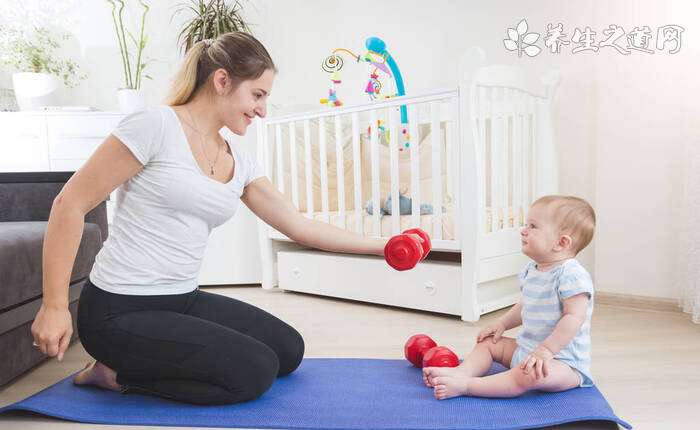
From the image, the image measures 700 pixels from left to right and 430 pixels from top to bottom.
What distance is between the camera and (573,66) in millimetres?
2656

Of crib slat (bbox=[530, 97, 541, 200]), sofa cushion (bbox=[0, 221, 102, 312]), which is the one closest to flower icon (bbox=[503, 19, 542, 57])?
crib slat (bbox=[530, 97, 541, 200])

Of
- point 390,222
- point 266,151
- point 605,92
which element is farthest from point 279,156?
point 605,92

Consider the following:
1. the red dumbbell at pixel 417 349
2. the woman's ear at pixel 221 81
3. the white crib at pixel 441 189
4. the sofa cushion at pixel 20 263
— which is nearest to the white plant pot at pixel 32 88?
the white crib at pixel 441 189

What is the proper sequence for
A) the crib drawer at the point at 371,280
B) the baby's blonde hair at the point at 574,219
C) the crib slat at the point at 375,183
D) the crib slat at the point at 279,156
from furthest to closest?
the crib slat at the point at 279,156 → the crib slat at the point at 375,183 → the crib drawer at the point at 371,280 → the baby's blonde hair at the point at 574,219

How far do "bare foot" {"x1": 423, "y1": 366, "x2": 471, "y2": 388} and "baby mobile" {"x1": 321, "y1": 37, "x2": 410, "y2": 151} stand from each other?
5.04 ft

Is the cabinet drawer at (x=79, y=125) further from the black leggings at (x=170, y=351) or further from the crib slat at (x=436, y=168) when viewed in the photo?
the black leggings at (x=170, y=351)

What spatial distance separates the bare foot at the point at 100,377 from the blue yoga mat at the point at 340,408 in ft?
0.05

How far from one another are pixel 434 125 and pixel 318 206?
928mm

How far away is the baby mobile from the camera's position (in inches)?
116

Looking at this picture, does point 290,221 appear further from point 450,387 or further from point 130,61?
point 130,61

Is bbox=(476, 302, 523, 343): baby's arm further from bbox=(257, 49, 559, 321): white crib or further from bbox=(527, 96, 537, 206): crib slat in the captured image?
bbox=(527, 96, 537, 206): crib slat

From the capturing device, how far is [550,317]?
136 cm

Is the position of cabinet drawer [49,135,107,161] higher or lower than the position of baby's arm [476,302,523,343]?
higher

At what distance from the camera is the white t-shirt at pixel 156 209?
1.31 m
